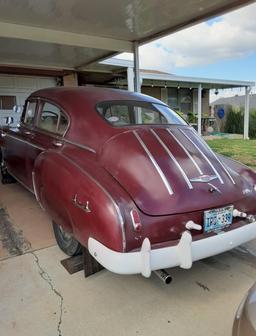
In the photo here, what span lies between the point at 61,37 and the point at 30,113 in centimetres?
203

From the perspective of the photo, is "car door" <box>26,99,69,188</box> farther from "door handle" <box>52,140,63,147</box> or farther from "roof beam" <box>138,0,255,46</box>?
"roof beam" <box>138,0,255,46</box>

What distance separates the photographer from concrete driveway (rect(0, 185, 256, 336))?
213 centimetres

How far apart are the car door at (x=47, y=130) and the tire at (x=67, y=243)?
2.93ft

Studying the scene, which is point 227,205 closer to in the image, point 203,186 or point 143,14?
point 203,186

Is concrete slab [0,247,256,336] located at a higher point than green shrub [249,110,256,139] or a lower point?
lower

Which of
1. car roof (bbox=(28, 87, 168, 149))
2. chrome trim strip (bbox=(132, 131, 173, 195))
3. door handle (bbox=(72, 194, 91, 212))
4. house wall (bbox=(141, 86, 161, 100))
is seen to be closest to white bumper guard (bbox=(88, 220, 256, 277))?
door handle (bbox=(72, 194, 91, 212))

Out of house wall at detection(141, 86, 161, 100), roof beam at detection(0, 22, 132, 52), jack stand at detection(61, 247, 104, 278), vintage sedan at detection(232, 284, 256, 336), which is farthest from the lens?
house wall at detection(141, 86, 161, 100)

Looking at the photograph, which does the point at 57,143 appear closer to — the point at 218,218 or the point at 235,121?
the point at 218,218

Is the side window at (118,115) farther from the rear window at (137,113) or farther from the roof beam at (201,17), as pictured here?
the roof beam at (201,17)

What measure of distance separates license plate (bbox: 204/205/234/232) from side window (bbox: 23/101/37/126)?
2.88m

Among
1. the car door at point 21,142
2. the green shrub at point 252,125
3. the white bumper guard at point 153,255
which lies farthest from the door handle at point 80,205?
the green shrub at point 252,125

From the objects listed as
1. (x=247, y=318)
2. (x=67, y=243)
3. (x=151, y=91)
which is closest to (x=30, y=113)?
(x=67, y=243)

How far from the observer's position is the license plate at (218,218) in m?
2.39

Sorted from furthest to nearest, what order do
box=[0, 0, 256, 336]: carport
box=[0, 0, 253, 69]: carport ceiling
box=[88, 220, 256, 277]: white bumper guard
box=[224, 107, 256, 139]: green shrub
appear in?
box=[224, 107, 256, 139]: green shrub → box=[0, 0, 253, 69]: carport ceiling → box=[0, 0, 256, 336]: carport → box=[88, 220, 256, 277]: white bumper guard
